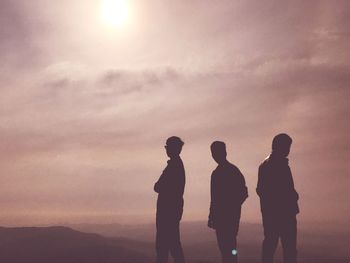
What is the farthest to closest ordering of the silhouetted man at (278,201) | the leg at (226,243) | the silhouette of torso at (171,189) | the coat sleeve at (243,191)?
the silhouette of torso at (171,189) → the coat sleeve at (243,191) → the leg at (226,243) → the silhouetted man at (278,201)

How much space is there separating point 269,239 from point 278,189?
3.26ft

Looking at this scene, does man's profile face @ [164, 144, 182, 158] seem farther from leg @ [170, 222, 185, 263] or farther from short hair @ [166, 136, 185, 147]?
leg @ [170, 222, 185, 263]

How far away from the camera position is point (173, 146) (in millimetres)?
10328

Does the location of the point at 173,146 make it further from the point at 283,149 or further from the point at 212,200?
the point at 283,149

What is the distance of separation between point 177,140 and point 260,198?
2.05 m

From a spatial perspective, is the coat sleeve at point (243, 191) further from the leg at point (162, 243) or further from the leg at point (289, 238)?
the leg at point (162, 243)

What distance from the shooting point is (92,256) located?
173875 mm

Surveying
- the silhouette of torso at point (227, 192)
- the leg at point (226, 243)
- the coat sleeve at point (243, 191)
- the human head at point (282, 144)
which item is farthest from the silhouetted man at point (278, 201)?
the leg at point (226, 243)

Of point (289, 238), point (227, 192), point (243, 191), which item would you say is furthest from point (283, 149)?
point (289, 238)

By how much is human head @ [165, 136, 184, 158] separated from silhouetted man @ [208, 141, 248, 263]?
29.6 inches

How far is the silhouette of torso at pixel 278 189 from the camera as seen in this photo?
9.87m

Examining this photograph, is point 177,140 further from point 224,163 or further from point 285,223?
point 285,223

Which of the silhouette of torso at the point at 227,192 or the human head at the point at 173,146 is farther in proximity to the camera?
the human head at the point at 173,146

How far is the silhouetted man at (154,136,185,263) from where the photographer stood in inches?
404
